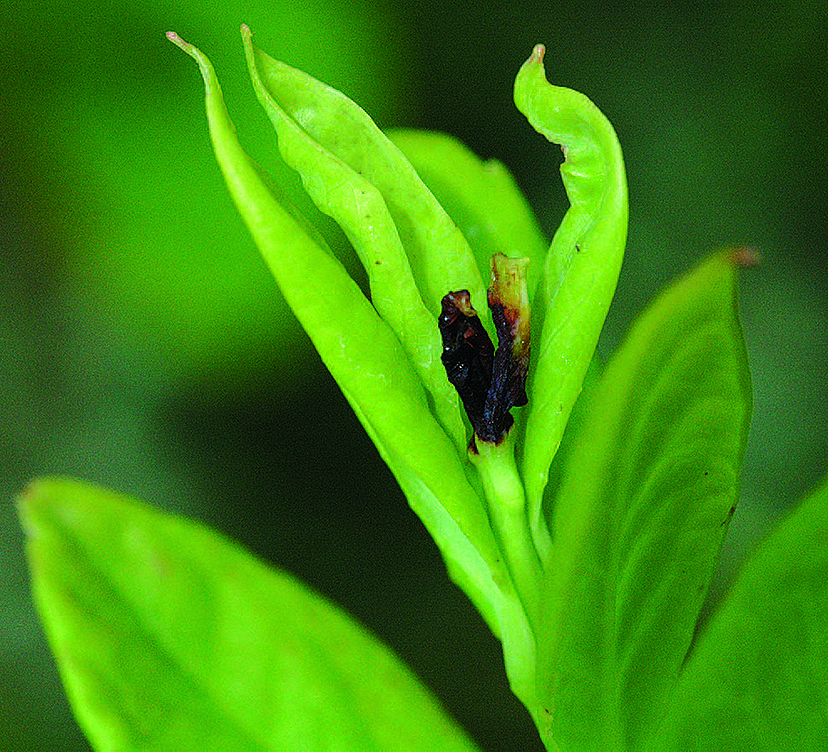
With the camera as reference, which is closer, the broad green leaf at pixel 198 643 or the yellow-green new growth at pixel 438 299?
the yellow-green new growth at pixel 438 299

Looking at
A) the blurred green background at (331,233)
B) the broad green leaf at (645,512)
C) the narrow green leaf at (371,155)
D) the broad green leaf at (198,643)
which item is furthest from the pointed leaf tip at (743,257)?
the blurred green background at (331,233)

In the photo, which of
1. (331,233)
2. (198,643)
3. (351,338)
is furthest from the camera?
(331,233)

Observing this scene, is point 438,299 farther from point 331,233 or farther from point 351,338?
point 331,233

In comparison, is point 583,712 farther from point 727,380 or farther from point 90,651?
point 90,651

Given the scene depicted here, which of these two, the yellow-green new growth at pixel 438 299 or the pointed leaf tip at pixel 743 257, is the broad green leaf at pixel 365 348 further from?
the pointed leaf tip at pixel 743 257

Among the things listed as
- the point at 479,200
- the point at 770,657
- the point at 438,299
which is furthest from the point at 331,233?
the point at 770,657

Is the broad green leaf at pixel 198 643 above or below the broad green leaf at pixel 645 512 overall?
below
